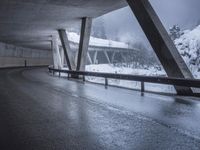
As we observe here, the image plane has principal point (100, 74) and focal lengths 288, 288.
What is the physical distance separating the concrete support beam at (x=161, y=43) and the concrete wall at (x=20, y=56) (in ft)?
143

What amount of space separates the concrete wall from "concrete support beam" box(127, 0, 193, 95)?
43594mm

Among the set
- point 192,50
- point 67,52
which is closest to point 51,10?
point 67,52

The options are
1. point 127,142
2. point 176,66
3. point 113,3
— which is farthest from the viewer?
point 113,3

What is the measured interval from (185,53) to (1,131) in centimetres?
1706

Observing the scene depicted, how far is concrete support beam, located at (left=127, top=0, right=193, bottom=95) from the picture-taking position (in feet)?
43.4

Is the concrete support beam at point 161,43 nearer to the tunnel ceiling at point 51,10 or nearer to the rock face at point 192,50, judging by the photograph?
the rock face at point 192,50

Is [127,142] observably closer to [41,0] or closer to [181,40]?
[41,0]

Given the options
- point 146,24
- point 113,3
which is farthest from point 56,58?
point 146,24

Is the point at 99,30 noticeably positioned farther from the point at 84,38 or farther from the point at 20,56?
the point at 84,38

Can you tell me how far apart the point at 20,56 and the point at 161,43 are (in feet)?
195

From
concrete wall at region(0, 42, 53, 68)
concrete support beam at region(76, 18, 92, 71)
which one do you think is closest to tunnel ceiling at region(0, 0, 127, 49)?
concrete support beam at region(76, 18, 92, 71)

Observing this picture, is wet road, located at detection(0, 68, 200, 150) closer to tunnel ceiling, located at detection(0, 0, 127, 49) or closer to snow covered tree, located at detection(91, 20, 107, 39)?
tunnel ceiling, located at detection(0, 0, 127, 49)

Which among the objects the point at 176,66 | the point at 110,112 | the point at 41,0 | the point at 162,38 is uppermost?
the point at 41,0

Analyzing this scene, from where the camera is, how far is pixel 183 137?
5.31 meters
